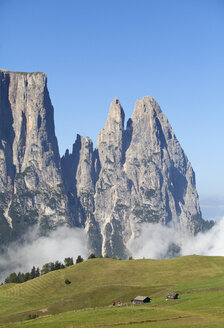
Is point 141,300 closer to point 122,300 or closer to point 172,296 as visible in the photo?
point 172,296

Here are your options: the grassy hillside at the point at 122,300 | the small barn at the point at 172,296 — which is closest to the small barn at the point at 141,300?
the grassy hillside at the point at 122,300

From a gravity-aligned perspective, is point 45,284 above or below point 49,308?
above

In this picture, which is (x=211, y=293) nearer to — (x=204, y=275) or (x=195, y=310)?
(x=195, y=310)

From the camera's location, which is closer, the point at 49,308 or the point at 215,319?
the point at 215,319

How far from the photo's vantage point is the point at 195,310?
4628 inches

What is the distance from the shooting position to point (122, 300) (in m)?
154

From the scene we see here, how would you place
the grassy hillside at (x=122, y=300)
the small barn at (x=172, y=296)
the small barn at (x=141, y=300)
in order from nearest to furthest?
the grassy hillside at (x=122, y=300), the small barn at (x=141, y=300), the small barn at (x=172, y=296)

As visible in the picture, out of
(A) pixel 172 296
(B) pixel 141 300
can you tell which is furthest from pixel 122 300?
(A) pixel 172 296

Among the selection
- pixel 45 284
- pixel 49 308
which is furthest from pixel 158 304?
pixel 45 284

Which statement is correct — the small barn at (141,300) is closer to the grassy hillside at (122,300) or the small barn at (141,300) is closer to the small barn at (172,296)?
the grassy hillside at (122,300)

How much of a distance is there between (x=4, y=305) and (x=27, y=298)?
11.0 m

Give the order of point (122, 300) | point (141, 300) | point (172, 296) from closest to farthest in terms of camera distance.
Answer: point (141, 300)
point (172, 296)
point (122, 300)

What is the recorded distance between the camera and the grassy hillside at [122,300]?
109319 mm

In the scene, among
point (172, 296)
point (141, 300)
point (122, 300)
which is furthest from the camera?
A: point (122, 300)
